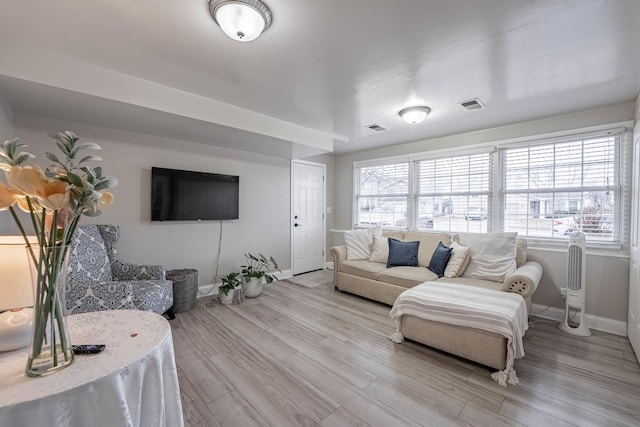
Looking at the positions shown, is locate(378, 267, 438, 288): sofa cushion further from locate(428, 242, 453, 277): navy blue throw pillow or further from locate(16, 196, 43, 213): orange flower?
locate(16, 196, 43, 213): orange flower

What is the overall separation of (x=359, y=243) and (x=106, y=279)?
3180mm

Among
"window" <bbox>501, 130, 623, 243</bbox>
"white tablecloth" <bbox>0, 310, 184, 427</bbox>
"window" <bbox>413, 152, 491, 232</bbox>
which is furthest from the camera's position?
"window" <bbox>413, 152, 491, 232</bbox>

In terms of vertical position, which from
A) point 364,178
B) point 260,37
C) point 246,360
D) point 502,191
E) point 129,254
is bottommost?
point 246,360

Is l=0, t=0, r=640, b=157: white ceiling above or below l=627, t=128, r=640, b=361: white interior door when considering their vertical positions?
above

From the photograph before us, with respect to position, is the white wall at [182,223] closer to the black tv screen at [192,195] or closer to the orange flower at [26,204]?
the black tv screen at [192,195]

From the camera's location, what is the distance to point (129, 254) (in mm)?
3232

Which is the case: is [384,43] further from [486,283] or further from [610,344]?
[610,344]

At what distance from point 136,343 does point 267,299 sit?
9.21 feet

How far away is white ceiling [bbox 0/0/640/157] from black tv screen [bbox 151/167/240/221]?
59 centimetres

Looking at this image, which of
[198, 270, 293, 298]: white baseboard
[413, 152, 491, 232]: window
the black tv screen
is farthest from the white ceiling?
[198, 270, 293, 298]: white baseboard

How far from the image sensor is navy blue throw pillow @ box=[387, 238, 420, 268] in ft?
12.2

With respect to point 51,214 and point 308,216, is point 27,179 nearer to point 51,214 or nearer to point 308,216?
point 51,214

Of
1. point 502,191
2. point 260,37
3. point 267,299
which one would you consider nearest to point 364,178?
point 502,191

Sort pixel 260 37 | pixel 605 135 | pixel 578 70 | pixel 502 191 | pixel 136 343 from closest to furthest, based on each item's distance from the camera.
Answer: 1. pixel 136 343
2. pixel 260 37
3. pixel 578 70
4. pixel 605 135
5. pixel 502 191
